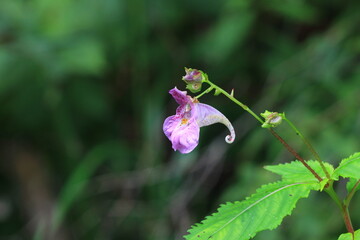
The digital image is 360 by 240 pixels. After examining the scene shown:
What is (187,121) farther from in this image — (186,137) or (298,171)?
(298,171)

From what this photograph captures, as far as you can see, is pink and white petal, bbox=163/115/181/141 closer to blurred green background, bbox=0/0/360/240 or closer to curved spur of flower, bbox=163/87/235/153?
curved spur of flower, bbox=163/87/235/153

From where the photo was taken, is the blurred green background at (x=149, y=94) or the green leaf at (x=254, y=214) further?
the blurred green background at (x=149, y=94)

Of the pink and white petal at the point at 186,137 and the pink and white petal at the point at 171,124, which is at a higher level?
the pink and white petal at the point at 171,124

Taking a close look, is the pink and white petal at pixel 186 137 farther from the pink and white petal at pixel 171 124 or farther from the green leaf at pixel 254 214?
the green leaf at pixel 254 214

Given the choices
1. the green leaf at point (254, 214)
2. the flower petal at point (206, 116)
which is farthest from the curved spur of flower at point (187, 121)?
the green leaf at point (254, 214)

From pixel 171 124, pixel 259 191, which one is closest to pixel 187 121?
pixel 171 124

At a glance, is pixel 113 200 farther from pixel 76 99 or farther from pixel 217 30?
pixel 217 30

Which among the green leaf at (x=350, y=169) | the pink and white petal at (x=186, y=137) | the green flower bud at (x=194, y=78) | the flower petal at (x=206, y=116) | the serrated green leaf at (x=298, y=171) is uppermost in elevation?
the green flower bud at (x=194, y=78)
